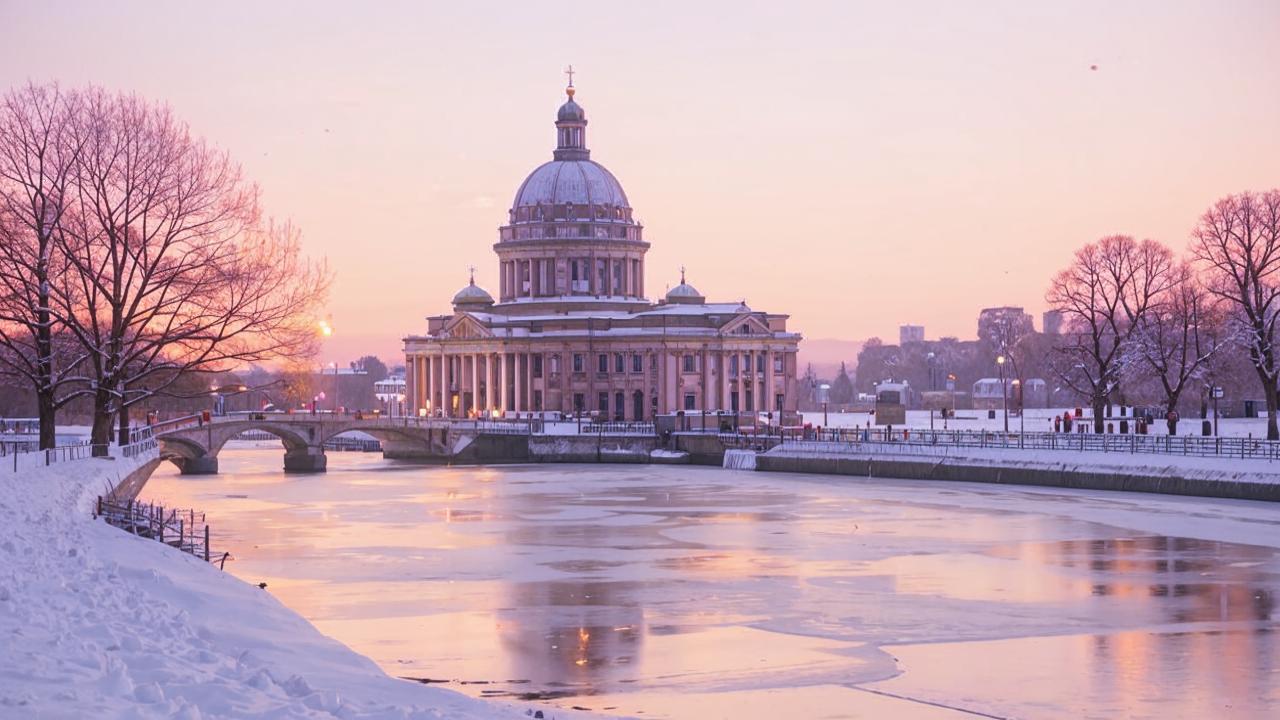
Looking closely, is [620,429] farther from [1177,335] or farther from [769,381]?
[1177,335]

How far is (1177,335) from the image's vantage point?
11875 centimetres

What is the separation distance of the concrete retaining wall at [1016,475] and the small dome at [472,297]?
7870 centimetres

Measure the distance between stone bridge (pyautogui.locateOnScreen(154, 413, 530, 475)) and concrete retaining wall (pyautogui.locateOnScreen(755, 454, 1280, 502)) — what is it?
1262 inches

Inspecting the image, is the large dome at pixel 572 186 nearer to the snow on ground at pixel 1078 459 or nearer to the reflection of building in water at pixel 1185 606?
the snow on ground at pixel 1078 459

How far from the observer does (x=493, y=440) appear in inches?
5157

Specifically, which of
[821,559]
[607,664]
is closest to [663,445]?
[821,559]

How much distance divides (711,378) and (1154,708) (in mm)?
134341

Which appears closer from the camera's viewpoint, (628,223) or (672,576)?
(672,576)

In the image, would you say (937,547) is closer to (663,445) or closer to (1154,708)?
(1154,708)

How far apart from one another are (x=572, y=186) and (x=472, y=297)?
1602 centimetres

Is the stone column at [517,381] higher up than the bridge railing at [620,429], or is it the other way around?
the stone column at [517,381]

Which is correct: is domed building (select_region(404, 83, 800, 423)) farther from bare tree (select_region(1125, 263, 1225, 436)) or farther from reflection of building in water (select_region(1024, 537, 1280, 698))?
reflection of building in water (select_region(1024, 537, 1280, 698))

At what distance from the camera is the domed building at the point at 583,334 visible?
531 feet

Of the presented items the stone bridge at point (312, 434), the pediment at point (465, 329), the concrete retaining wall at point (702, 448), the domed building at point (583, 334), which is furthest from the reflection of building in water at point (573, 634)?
the pediment at point (465, 329)
